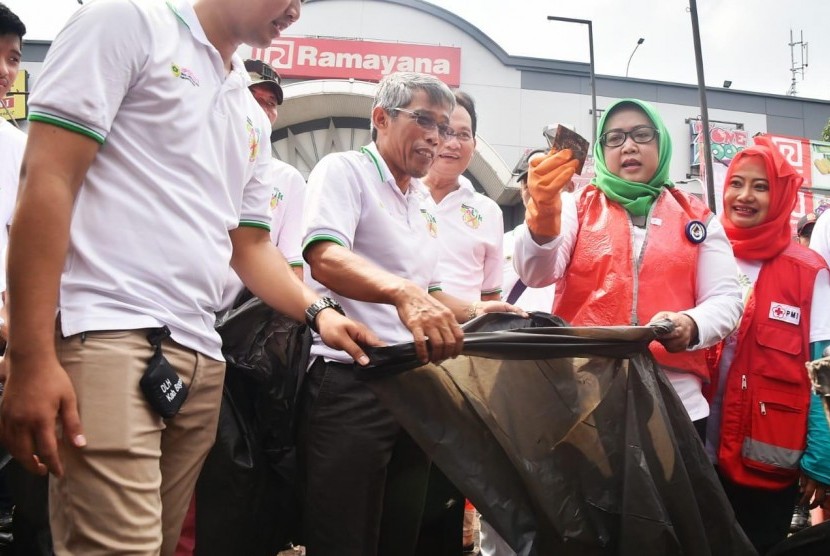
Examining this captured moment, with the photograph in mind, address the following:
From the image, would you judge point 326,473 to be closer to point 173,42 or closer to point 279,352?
point 279,352

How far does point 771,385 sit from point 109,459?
2.47 m

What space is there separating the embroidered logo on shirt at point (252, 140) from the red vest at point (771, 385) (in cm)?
211

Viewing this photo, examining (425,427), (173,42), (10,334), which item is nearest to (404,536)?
(425,427)

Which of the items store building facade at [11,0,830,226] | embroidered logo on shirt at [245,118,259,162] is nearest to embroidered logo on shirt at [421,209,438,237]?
embroidered logo on shirt at [245,118,259,162]

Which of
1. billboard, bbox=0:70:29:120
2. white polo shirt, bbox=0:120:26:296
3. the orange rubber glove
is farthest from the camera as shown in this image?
billboard, bbox=0:70:29:120

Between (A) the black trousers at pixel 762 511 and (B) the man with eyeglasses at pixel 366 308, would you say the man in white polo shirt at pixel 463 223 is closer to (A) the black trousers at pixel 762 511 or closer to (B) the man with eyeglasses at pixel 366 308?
(B) the man with eyeglasses at pixel 366 308

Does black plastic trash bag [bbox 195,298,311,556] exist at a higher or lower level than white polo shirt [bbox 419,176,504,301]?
lower

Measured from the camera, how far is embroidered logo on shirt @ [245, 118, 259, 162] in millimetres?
1686

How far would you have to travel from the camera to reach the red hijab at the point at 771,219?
2998 mm

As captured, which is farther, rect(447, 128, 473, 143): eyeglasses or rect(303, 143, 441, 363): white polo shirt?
rect(447, 128, 473, 143): eyeglasses

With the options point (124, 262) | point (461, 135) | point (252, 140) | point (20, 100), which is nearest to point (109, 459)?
point (124, 262)

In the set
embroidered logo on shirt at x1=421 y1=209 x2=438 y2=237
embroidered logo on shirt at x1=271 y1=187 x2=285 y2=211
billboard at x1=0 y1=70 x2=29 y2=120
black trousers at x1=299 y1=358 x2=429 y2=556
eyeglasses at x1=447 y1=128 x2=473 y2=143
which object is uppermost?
billboard at x1=0 y1=70 x2=29 y2=120

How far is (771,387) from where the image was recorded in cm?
271

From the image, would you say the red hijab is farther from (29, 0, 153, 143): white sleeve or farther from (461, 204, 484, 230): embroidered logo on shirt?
(29, 0, 153, 143): white sleeve
